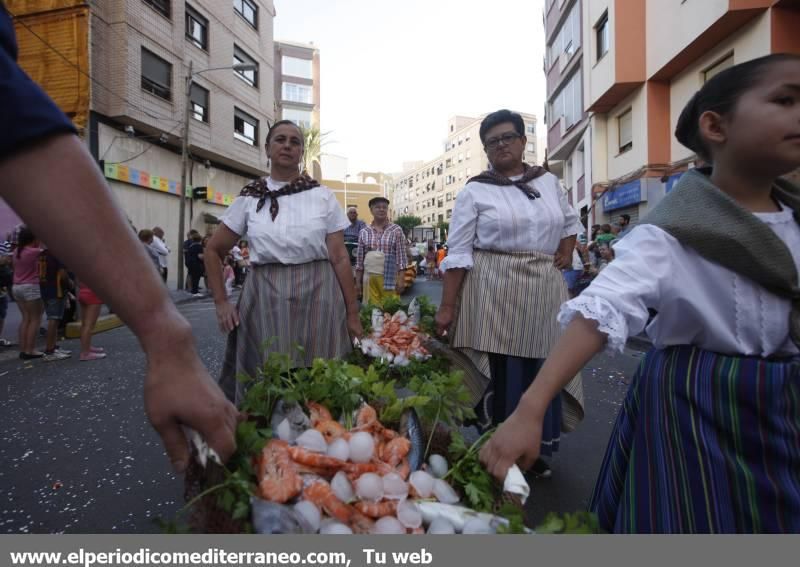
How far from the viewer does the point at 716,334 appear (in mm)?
1370

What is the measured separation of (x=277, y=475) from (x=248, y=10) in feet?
90.4

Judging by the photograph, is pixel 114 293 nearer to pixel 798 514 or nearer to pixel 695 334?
pixel 695 334

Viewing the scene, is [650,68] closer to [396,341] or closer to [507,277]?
[396,341]

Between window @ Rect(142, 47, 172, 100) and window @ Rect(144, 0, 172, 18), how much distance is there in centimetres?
156

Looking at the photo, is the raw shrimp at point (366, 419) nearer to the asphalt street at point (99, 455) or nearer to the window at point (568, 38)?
the asphalt street at point (99, 455)

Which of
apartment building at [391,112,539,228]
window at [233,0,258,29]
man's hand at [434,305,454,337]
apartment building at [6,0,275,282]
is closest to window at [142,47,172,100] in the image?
apartment building at [6,0,275,282]

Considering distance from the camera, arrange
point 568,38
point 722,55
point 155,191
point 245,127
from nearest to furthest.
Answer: point 722,55
point 155,191
point 568,38
point 245,127

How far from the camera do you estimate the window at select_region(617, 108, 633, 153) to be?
16.3m

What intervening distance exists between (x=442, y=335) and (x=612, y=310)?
7.19 ft

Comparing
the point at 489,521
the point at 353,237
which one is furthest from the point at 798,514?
the point at 353,237

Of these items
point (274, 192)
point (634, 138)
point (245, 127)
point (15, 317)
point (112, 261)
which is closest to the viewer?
point (112, 261)

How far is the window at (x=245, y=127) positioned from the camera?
23.2m

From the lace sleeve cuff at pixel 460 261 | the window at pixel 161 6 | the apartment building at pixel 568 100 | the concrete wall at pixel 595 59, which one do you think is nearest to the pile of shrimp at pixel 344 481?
the lace sleeve cuff at pixel 460 261

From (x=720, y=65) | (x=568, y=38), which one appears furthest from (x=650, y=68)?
(x=568, y=38)
